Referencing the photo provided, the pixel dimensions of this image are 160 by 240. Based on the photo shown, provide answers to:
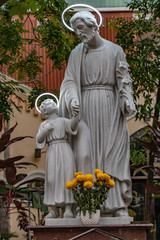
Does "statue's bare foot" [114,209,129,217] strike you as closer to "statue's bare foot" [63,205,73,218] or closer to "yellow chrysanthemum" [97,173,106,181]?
"statue's bare foot" [63,205,73,218]

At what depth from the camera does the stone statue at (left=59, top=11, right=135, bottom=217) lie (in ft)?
24.6

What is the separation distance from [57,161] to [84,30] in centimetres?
155

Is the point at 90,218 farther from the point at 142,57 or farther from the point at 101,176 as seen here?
the point at 142,57

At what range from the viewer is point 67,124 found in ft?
24.7

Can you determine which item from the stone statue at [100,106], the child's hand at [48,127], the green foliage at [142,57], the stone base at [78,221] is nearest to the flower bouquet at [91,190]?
the stone base at [78,221]

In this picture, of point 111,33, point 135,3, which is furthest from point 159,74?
point 111,33

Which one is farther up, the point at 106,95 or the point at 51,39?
the point at 51,39

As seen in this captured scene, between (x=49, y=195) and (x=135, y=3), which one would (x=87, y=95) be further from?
(x=135, y=3)

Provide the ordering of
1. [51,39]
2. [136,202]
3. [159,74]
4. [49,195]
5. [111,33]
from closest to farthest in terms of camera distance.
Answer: [49,195] → [159,74] → [51,39] → [136,202] → [111,33]

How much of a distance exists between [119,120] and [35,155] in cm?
1442

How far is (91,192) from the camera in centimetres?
699

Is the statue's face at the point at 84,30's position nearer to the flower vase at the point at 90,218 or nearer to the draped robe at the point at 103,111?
the draped robe at the point at 103,111

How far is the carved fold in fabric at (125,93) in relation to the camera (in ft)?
24.9

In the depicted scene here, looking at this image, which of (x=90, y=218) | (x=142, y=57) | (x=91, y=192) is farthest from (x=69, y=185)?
(x=142, y=57)
